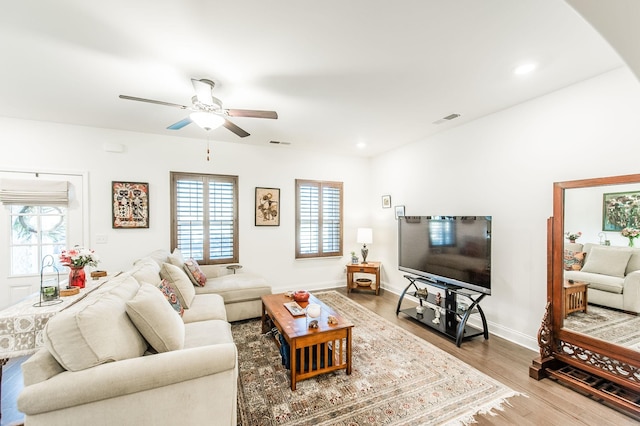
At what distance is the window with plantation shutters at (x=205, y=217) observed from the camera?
14.2 ft

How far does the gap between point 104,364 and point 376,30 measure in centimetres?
262

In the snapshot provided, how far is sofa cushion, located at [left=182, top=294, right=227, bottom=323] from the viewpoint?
8.54ft

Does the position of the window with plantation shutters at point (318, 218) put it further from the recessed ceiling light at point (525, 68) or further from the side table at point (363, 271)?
the recessed ceiling light at point (525, 68)

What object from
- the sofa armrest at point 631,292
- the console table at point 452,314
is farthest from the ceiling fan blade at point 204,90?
the sofa armrest at point 631,292

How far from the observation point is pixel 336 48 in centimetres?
203

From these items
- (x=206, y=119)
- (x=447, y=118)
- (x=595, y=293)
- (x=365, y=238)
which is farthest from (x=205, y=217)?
(x=595, y=293)

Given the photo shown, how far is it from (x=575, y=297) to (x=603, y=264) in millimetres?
382

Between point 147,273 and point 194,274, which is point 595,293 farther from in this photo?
point 194,274

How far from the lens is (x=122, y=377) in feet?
4.56

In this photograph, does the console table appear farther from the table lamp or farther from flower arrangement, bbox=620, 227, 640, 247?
the table lamp

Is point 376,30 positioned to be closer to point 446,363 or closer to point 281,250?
point 446,363

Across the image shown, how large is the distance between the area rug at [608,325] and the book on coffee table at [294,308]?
2472 mm

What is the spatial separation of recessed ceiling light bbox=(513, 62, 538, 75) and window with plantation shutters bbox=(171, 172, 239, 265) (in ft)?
13.2

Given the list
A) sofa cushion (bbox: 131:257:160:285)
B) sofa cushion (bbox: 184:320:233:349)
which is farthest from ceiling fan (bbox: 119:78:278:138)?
sofa cushion (bbox: 184:320:233:349)
